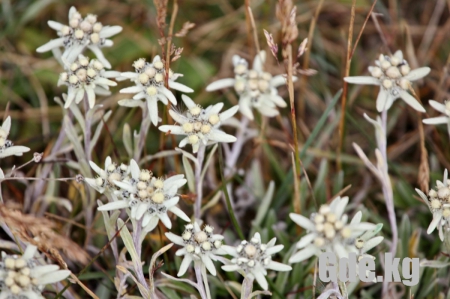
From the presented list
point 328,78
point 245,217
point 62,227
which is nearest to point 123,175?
point 62,227

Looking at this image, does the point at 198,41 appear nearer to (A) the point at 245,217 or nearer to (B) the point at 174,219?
(A) the point at 245,217

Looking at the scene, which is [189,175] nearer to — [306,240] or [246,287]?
[246,287]

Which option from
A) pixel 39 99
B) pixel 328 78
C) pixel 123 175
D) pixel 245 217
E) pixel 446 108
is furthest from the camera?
pixel 328 78

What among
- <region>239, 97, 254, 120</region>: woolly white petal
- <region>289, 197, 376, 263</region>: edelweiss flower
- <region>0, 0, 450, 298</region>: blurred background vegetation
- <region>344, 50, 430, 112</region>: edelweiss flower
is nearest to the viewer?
<region>289, 197, 376, 263</region>: edelweiss flower

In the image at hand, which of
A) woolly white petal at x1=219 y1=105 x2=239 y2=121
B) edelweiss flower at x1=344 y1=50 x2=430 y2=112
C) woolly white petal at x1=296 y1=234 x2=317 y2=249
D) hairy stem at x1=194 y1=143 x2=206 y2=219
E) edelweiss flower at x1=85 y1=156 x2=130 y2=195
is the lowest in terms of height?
woolly white petal at x1=296 y1=234 x2=317 y2=249

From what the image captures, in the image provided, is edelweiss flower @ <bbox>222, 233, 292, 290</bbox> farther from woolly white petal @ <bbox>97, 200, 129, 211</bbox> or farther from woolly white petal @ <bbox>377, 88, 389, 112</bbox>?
woolly white petal @ <bbox>377, 88, 389, 112</bbox>

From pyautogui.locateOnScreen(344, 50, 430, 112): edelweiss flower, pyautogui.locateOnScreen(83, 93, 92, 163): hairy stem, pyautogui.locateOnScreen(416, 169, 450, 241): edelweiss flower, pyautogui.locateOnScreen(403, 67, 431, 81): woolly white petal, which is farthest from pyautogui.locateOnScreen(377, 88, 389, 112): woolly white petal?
pyautogui.locateOnScreen(83, 93, 92, 163): hairy stem

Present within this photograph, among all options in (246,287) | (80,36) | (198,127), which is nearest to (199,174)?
(198,127)
